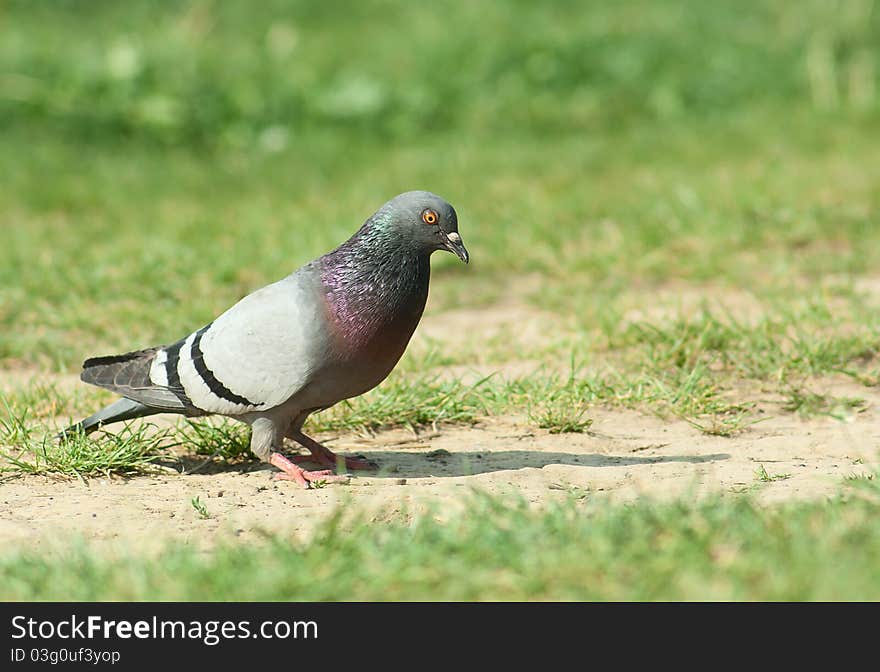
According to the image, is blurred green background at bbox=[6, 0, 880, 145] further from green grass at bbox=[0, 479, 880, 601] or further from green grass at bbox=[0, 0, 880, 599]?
green grass at bbox=[0, 479, 880, 601]

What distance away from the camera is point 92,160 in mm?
8945

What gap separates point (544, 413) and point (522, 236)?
2.62m

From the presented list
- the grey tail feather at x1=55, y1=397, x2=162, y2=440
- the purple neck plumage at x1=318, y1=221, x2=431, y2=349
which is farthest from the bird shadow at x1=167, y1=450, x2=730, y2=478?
the purple neck plumage at x1=318, y1=221, x2=431, y2=349

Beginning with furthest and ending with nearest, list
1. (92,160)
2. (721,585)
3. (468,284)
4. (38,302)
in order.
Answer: (92,160), (468,284), (38,302), (721,585)

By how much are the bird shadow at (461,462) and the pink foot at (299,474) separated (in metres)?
0.13

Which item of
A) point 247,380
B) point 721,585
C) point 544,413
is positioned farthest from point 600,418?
point 721,585

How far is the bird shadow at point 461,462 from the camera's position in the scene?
3994 millimetres

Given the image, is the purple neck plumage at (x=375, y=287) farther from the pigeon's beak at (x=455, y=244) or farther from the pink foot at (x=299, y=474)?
the pink foot at (x=299, y=474)

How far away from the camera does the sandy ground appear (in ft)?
11.1

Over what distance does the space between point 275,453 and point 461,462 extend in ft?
2.12

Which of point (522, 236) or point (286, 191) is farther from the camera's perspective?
point (286, 191)

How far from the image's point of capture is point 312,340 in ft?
12.1
